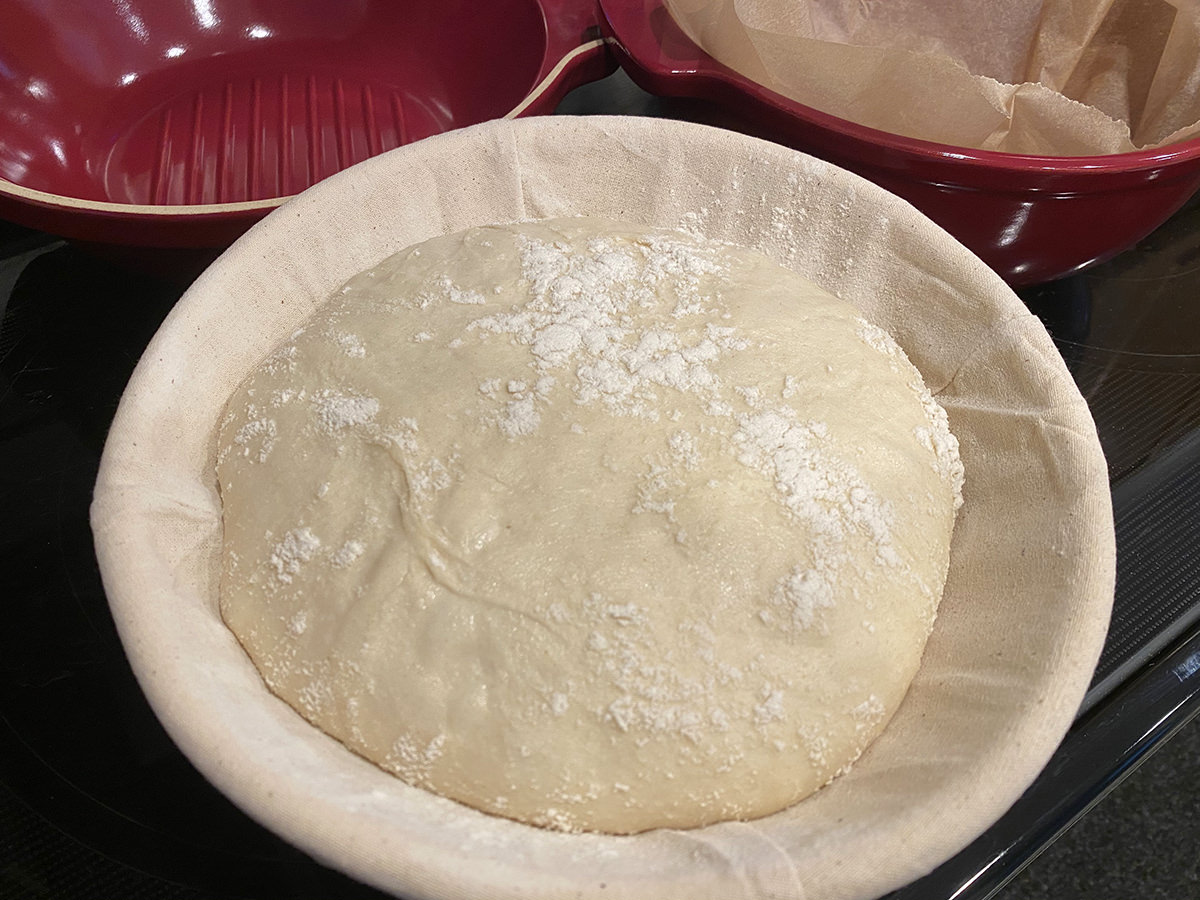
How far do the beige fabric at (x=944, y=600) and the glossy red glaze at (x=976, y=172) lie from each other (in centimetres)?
9

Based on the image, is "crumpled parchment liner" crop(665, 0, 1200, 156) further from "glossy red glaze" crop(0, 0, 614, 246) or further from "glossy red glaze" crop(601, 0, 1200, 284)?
"glossy red glaze" crop(0, 0, 614, 246)

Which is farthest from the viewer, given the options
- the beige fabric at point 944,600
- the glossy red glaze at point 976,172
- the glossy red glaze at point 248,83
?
the glossy red glaze at point 248,83

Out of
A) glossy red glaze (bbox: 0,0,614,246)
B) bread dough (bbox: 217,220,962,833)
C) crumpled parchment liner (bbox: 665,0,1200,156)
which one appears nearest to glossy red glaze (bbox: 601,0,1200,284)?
crumpled parchment liner (bbox: 665,0,1200,156)

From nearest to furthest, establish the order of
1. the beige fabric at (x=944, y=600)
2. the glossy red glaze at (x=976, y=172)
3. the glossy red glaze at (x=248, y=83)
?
the beige fabric at (x=944, y=600)
the glossy red glaze at (x=976, y=172)
the glossy red glaze at (x=248, y=83)

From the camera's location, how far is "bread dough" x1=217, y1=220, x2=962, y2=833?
62 centimetres

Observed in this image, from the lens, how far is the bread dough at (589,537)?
0.62 m

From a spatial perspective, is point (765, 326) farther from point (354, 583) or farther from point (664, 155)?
point (354, 583)

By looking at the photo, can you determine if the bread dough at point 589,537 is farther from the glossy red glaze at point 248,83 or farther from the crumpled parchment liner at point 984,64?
the glossy red glaze at point 248,83

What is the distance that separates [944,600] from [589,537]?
1.11ft

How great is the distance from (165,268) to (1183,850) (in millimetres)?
1596

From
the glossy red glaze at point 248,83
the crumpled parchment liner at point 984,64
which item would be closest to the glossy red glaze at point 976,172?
the crumpled parchment liner at point 984,64

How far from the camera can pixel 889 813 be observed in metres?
0.58

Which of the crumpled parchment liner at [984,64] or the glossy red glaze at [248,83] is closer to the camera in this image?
the crumpled parchment liner at [984,64]

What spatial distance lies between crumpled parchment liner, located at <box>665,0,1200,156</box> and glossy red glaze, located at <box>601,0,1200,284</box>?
0.13 feet
